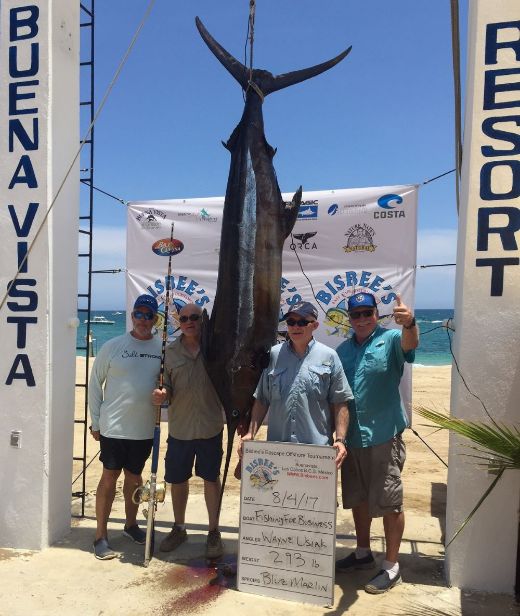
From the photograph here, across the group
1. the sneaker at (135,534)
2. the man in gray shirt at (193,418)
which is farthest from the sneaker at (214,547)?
the sneaker at (135,534)

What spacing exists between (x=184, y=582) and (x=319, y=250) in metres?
2.45

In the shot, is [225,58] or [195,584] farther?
[225,58]

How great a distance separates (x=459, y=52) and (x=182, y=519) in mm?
3167

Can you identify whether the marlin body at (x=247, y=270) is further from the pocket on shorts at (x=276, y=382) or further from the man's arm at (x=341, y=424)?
the man's arm at (x=341, y=424)

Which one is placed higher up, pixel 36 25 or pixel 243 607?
pixel 36 25

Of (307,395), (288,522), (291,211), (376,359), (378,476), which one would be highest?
(291,211)

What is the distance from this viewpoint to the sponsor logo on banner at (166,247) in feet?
14.8

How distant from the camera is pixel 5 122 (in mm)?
3398

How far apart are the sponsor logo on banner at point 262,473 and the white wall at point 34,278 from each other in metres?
1.36

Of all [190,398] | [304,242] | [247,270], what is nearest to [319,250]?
[304,242]

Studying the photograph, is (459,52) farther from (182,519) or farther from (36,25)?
(182,519)

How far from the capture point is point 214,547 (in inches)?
126

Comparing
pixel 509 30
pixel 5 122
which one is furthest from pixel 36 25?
pixel 509 30

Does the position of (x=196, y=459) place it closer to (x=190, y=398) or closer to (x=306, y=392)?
(x=190, y=398)
